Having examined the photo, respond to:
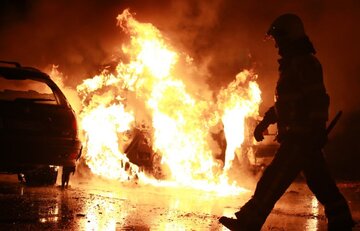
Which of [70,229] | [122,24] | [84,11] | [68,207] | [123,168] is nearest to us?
[70,229]

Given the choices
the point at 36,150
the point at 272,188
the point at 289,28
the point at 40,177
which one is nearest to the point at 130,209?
the point at 36,150

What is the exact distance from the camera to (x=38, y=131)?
7.31 meters

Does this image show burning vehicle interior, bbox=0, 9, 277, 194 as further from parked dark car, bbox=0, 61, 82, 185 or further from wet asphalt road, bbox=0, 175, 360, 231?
parked dark car, bbox=0, 61, 82, 185

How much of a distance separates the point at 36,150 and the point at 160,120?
3982 millimetres

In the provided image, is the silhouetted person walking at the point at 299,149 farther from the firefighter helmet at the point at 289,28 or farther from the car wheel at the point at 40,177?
the car wheel at the point at 40,177

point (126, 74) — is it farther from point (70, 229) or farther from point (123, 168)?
point (70, 229)

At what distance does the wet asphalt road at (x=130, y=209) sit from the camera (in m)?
5.37

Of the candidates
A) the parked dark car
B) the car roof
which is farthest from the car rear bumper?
the car roof

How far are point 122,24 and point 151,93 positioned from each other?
2016mm

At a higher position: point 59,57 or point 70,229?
point 59,57

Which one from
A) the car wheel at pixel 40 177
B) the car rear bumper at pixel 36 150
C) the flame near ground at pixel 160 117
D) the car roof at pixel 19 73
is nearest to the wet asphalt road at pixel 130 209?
the car wheel at pixel 40 177

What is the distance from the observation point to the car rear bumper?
23.3 ft

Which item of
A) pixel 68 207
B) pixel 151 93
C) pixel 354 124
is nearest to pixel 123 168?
pixel 151 93

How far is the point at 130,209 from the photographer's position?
6.45 m
